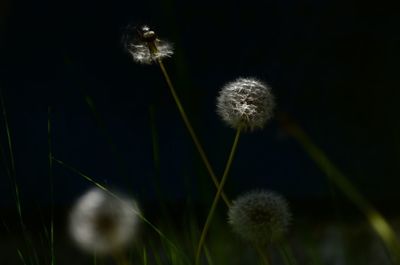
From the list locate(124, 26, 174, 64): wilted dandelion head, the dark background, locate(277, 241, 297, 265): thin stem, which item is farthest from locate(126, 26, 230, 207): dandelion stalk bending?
the dark background

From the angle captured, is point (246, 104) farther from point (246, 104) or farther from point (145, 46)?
point (145, 46)

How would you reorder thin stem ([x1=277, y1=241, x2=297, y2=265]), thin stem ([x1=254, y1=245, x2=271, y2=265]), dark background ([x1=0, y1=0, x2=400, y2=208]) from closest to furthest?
thin stem ([x1=254, y1=245, x2=271, y2=265]), thin stem ([x1=277, y1=241, x2=297, y2=265]), dark background ([x1=0, y1=0, x2=400, y2=208])

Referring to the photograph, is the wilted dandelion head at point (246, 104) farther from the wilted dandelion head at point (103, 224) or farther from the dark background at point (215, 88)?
the dark background at point (215, 88)

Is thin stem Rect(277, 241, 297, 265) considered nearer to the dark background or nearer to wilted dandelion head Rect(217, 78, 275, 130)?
wilted dandelion head Rect(217, 78, 275, 130)

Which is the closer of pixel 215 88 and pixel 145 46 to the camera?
pixel 145 46

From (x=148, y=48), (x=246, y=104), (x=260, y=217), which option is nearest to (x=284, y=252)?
(x=260, y=217)
